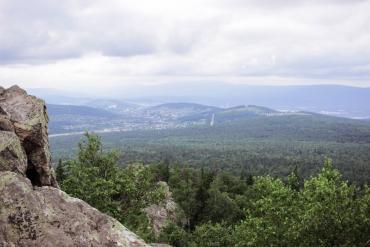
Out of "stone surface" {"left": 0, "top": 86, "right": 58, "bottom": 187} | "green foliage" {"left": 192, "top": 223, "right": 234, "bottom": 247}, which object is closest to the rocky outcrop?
"green foliage" {"left": 192, "top": 223, "right": 234, "bottom": 247}

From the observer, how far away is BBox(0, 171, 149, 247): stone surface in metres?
18.6

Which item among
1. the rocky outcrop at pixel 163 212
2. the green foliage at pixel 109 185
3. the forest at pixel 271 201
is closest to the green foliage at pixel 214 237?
the forest at pixel 271 201

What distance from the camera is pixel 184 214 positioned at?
101500 millimetres

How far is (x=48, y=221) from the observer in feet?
64.8

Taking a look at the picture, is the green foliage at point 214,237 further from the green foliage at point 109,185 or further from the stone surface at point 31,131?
the stone surface at point 31,131

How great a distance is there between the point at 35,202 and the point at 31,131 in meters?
6.45

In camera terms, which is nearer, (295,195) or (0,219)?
(0,219)

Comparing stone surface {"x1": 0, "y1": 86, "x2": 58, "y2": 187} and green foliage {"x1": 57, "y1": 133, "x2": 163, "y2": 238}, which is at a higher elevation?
stone surface {"x1": 0, "y1": 86, "x2": 58, "y2": 187}

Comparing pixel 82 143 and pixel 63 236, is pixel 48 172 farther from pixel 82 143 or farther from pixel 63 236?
pixel 82 143

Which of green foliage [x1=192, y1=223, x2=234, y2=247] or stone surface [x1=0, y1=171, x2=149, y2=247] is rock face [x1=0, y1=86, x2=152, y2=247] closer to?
stone surface [x1=0, y1=171, x2=149, y2=247]

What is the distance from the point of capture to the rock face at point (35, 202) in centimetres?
1873

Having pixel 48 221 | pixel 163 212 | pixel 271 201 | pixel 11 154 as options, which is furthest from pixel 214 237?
pixel 48 221

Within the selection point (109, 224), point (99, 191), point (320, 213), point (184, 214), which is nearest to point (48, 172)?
point (109, 224)

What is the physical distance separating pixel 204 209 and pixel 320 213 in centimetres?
7582
